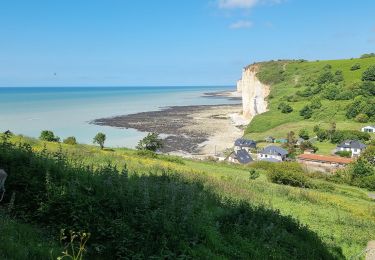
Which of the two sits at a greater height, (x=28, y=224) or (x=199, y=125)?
(x=28, y=224)

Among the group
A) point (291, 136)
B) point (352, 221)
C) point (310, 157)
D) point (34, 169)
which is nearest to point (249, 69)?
point (291, 136)

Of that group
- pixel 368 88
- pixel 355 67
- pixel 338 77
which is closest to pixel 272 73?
pixel 338 77

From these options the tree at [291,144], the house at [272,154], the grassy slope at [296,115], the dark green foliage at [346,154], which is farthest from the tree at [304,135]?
the house at [272,154]

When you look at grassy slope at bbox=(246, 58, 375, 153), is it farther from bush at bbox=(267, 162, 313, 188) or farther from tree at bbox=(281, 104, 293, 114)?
bush at bbox=(267, 162, 313, 188)

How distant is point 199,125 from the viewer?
10588cm

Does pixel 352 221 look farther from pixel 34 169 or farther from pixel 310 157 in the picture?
pixel 310 157

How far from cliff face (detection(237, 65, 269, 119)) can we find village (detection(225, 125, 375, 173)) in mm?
42492

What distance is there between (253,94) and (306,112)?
125 ft

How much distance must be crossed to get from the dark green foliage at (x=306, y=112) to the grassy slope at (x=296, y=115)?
106 cm

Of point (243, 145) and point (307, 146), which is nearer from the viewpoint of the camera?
point (307, 146)

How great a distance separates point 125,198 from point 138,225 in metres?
0.82

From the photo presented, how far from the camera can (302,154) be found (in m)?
62.9

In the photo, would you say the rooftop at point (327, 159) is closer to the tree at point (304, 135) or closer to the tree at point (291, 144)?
the tree at point (291, 144)

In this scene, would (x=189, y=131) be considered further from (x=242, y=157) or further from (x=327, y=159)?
(x=327, y=159)
